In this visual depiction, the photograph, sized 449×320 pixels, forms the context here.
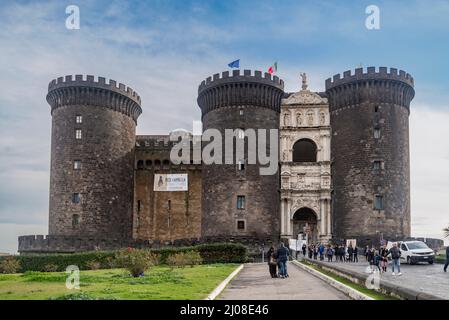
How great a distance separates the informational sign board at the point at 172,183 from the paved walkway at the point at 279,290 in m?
32.7

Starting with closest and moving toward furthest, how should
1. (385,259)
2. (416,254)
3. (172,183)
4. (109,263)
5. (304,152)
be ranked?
(385,259), (416,254), (109,263), (172,183), (304,152)

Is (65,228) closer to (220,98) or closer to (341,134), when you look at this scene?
(220,98)

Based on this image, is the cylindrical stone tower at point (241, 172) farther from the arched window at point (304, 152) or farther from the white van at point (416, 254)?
the white van at point (416, 254)

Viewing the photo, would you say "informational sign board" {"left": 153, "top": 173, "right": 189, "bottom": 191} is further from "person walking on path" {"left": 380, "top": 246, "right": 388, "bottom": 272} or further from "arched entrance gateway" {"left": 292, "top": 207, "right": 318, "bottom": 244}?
"person walking on path" {"left": 380, "top": 246, "right": 388, "bottom": 272}

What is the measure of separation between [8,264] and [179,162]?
863 inches

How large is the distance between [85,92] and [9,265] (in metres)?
19.5

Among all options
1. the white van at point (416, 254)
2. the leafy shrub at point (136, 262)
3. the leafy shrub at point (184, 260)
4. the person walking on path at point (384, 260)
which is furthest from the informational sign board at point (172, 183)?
the leafy shrub at point (136, 262)

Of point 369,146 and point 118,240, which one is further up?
point 369,146

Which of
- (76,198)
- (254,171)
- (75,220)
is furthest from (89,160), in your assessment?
(254,171)

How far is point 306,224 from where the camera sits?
172ft

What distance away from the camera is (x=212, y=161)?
51250 mm

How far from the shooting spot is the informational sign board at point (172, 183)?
5562 centimetres

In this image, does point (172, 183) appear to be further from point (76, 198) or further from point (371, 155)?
point (371, 155)
